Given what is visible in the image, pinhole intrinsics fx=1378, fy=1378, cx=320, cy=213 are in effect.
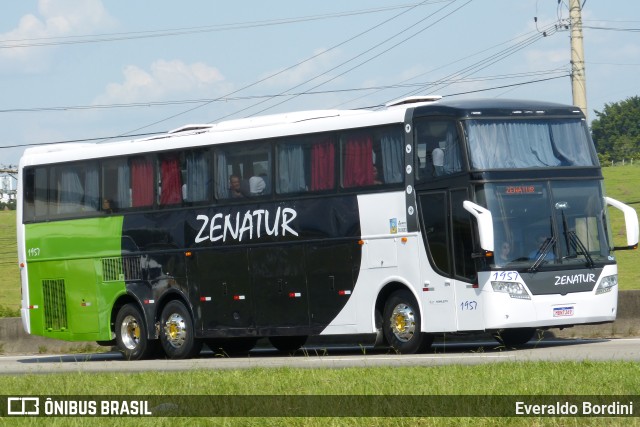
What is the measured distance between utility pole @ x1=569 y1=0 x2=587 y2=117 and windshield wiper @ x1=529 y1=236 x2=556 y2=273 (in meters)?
8.88

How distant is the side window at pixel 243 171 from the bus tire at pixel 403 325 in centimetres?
319

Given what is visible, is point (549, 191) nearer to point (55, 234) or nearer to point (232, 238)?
point (232, 238)

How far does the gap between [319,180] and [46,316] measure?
7.52 metres

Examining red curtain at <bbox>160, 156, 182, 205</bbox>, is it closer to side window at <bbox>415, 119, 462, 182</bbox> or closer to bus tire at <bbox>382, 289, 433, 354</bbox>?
bus tire at <bbox>382, 289, 433, 354</bbox>

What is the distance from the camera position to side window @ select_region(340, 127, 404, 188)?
21.3 metres

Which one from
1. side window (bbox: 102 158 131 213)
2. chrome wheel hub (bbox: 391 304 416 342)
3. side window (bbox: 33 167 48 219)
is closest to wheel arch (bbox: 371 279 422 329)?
chrome wheel hub (bbox: 391 304 416 342)

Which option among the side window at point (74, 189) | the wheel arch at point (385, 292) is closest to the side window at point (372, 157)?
the wheel arch at point (385, 292)

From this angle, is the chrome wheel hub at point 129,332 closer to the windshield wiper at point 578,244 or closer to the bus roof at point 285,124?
the bus roof at point 285,124

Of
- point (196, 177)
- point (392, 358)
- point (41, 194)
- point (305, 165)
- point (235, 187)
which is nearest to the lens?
point (392, 358)

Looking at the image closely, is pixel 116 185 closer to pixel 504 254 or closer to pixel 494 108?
pixel 494 108

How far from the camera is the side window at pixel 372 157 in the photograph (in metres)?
21.3

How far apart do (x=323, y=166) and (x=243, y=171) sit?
1.91 metres

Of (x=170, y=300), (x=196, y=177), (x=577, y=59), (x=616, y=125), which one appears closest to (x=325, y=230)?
(x=196, y=177)

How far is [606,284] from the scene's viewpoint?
822 inches
